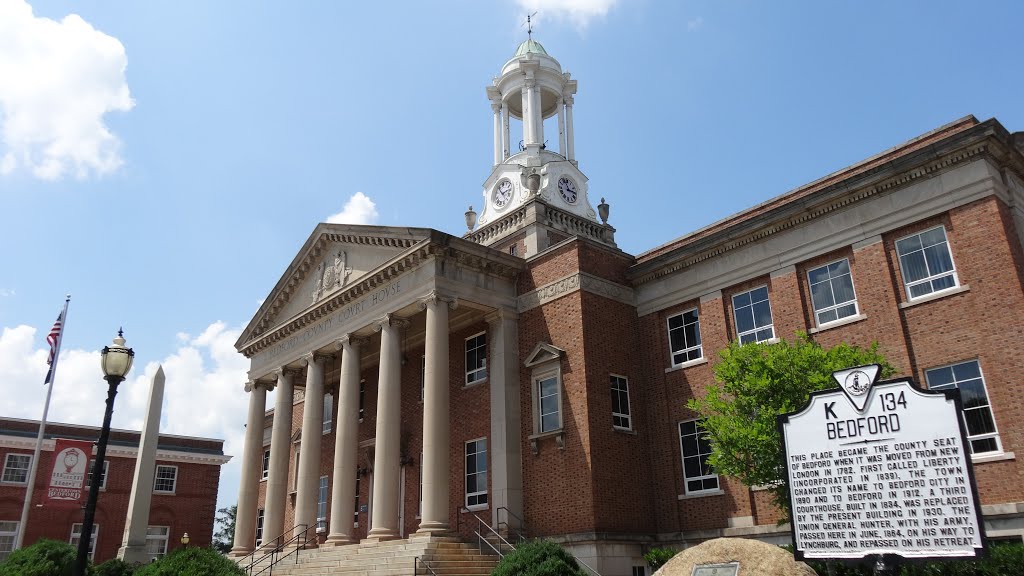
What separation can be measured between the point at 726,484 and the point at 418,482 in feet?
39.8

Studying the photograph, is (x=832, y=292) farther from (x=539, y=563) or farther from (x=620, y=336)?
(x=539, y=563)

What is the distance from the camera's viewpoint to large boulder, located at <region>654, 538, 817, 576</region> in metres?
9.94

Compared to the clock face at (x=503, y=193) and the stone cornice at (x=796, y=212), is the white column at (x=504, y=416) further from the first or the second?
the clock face at (x=503, y=193)

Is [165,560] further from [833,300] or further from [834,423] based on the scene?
[833,300]

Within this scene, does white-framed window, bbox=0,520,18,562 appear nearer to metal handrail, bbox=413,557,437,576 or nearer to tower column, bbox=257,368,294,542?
tower column, bbox=257,368,294,542

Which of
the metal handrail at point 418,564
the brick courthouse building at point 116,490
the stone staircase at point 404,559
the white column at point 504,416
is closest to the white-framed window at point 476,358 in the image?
the white column at point 504,416

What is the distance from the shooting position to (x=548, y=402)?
24031 mm

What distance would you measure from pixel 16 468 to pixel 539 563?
41.9 meters

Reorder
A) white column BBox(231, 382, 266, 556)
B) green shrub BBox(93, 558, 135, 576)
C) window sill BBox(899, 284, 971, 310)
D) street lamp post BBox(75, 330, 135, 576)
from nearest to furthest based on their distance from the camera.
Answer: street lamp post BBox(75, 330, 135, 576) → window sill BBox(899, 284, 971, 310) → green shrub BBox(93, 558, 135, 576) → white column BBox(231, 382, 266, 556)

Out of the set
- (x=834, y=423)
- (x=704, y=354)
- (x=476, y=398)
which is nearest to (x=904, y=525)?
(x=834, y=423)

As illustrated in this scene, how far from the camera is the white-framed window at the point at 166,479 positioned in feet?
161

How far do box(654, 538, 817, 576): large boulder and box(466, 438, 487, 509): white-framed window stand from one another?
48.4 feet

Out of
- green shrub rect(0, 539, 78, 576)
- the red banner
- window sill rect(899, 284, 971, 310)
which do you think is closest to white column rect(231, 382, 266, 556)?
green shrub rect(0, 539, 78, 576)

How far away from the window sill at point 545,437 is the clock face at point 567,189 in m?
14.9
